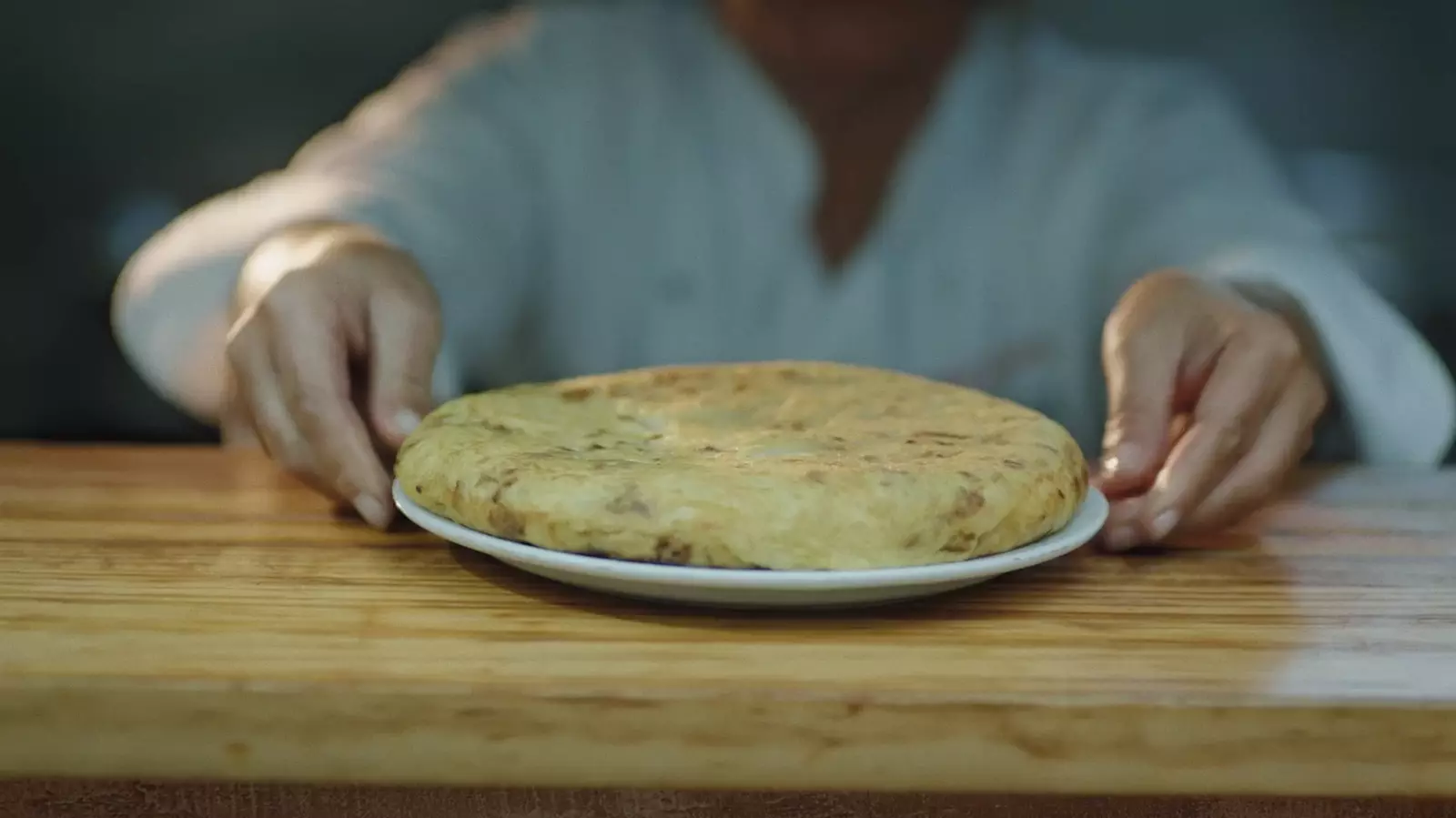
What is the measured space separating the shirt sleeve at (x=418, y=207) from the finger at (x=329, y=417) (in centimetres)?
22

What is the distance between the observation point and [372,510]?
58 centimetres

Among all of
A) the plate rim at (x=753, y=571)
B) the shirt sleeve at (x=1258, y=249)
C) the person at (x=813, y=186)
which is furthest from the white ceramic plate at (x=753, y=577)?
the person at (x=813, y=186)

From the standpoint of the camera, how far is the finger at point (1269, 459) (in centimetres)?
61

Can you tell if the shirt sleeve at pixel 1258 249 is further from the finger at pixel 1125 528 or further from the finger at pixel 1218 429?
the finger at pixel 1125 528

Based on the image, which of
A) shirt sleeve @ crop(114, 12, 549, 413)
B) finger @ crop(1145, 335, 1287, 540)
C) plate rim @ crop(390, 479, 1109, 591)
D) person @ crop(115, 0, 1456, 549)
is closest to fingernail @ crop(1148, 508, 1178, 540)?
finger @ crop(1145, 335, 1287, 540)

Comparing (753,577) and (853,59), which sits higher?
(853,59)

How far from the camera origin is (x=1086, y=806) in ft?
1.43

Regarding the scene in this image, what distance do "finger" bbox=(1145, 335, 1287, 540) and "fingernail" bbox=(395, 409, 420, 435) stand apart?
1.20 feet

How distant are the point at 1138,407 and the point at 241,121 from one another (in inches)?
34.1

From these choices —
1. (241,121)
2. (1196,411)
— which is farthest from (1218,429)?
(241,121)

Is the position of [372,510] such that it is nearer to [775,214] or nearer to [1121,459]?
[1121,459]

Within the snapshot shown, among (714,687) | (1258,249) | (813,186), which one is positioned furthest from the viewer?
(813,186)

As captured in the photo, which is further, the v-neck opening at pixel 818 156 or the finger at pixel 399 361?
the v-neck opening at pixel 818 156

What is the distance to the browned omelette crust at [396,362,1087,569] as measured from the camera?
1.44 ft
